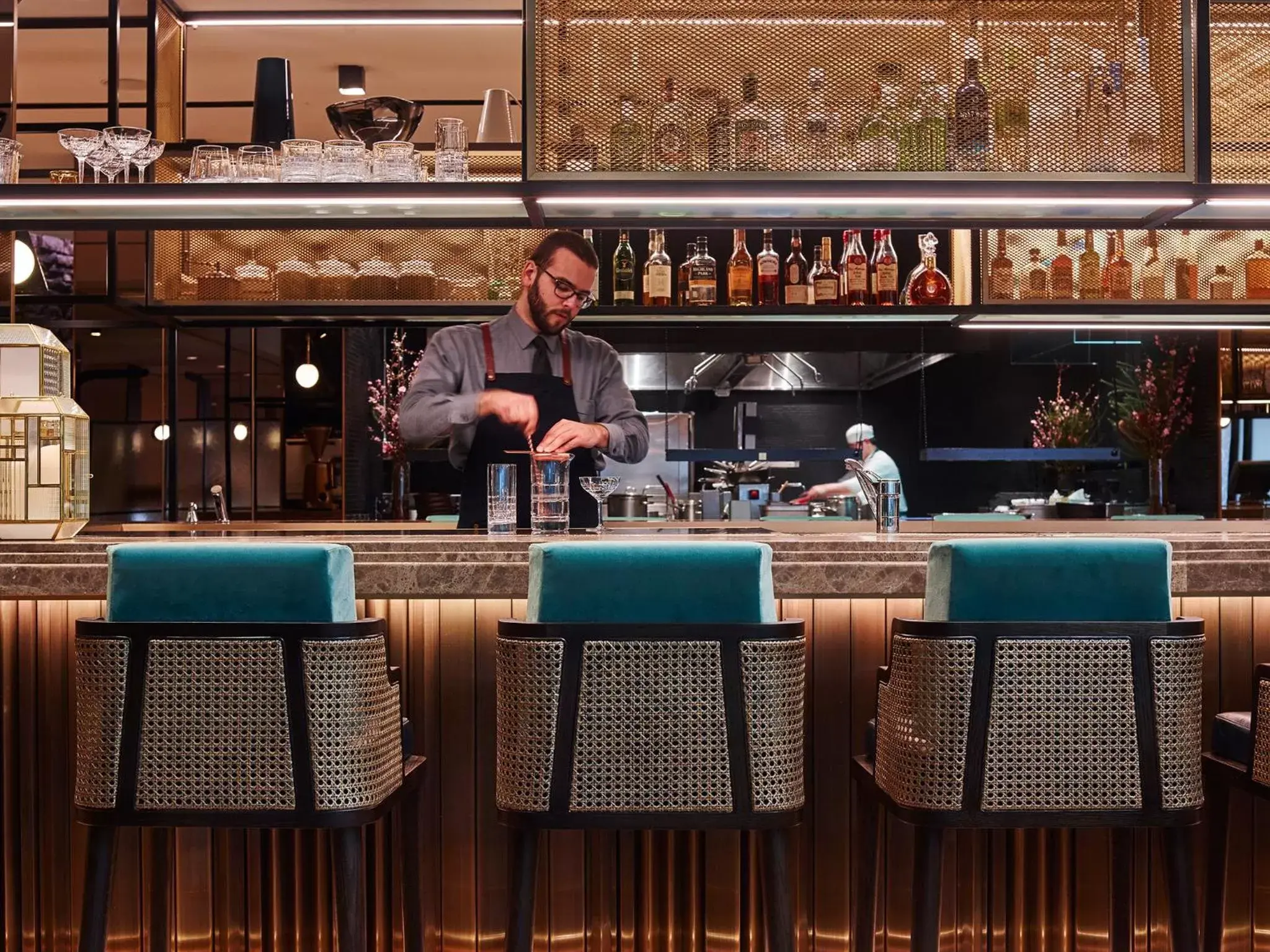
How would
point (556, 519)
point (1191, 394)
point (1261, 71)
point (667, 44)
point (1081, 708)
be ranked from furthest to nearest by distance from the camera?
point (1191, 394), point (1261, 71), point (667, 44), point (556, 519), point (1081, 708)

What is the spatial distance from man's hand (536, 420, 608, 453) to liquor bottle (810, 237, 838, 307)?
2039mm

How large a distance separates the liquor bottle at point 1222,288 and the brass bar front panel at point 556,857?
8.49 feet

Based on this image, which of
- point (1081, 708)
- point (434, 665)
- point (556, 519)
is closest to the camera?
point (1081, 708)

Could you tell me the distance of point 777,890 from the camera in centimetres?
175

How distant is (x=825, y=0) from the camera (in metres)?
2.84

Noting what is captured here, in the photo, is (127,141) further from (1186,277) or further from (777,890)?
(1186,277)

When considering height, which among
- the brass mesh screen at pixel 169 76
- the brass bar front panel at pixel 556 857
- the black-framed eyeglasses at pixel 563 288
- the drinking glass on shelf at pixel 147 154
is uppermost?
the brass mesh screen at pixel 169 76

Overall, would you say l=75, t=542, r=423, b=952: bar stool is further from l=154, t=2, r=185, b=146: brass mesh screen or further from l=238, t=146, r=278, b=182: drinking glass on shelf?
l=154, t=2, r=185, b=146: brass mesh screen

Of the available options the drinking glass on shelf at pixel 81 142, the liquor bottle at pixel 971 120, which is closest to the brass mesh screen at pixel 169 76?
the drinking glass on shelf at pixel 81 142

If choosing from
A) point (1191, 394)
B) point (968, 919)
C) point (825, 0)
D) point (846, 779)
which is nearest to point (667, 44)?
point (825, 0)

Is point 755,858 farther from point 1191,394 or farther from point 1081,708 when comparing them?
point 1191,394

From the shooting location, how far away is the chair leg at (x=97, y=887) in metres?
1.77

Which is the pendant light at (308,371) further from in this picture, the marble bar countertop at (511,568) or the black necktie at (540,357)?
the marble bar countertop at (511,568)

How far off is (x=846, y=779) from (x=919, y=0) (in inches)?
73.7
